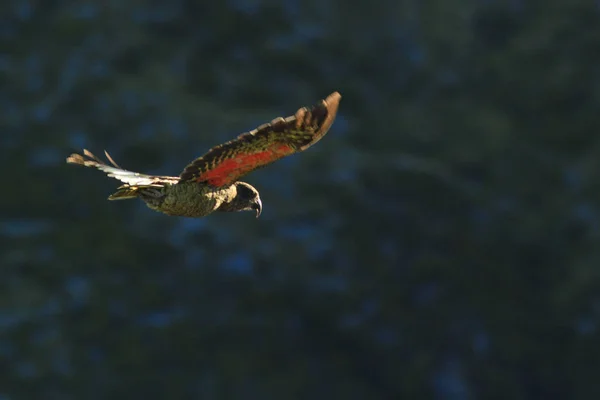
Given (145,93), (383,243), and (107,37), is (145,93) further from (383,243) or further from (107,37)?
(383,243)

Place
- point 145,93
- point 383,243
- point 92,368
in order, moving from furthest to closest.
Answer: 1. point 145,93
2. point 383,243
3. point 92,368

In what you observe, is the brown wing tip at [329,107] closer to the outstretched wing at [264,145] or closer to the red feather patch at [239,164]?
the outstretched wing at [264,145]

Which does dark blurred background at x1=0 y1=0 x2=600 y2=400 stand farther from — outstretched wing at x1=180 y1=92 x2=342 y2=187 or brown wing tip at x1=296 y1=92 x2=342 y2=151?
brown wing tip at x1=296 y1=92 x2=342 y2=151

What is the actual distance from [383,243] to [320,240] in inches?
58.5

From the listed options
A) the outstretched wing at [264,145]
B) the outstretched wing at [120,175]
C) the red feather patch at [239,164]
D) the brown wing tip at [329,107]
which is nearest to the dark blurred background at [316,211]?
the red feather patch at [239,164]

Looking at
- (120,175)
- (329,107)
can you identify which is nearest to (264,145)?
(329,107)

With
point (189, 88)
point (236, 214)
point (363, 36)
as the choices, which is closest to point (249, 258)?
point (236, 214)

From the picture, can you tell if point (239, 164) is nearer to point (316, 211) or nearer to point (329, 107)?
point (329, 107)

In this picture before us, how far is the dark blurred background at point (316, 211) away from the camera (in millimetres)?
23953

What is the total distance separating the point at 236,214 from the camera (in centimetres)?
2508

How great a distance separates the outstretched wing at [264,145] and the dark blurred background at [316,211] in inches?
522

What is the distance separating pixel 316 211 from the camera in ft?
81.6

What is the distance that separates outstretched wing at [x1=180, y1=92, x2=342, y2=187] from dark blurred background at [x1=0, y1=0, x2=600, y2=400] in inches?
522

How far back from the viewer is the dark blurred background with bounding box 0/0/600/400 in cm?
2395
